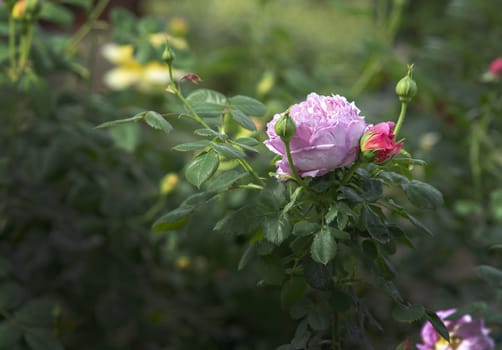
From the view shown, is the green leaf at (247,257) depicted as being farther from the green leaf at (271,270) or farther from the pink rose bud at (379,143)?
the pink rose bud at (379,143)

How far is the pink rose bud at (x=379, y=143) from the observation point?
0.73 m

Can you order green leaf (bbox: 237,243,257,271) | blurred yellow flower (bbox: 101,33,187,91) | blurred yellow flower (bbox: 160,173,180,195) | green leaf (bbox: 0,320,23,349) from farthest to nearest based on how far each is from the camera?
blurred yellow flower (bbox: 101,33,187,91), blurred yellow flower (bbox: 160,173,180,195), green leaf (bbox: 0,320,23,349), green leaf (bbox: 237,243,257,271)

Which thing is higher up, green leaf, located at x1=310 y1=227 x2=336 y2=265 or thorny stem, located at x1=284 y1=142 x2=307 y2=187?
thorny stem, located at x1=284 y1=142 x2=307 y2=187

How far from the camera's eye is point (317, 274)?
78cm

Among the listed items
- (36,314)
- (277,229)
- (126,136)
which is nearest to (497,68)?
Result: (126,136)

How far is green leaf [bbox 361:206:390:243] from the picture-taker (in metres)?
0.75

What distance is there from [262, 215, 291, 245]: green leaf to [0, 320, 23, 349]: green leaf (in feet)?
1.67

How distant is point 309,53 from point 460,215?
3.08 meters

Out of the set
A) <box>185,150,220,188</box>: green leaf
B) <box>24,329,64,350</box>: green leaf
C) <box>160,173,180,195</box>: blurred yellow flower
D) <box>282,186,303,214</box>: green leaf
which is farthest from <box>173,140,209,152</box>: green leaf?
<box>160,173,180,195</box>: blurred yellow flower

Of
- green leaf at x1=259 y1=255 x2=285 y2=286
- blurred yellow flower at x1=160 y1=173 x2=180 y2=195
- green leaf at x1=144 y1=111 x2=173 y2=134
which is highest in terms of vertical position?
green leaf at x1=144 y1=111 x2=173 y2=134

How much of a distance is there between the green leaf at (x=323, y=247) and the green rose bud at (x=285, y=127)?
4.3 inches

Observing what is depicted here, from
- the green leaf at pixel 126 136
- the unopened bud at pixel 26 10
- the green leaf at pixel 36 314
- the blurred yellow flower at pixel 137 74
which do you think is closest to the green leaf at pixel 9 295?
the green leaf at pixel 36 314

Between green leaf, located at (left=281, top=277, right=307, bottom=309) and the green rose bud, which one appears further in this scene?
green leaf, located at (left=281, top=277, right=307, bottom=309)

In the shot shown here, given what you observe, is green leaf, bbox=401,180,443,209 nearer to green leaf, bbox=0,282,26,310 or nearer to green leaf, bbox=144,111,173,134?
green leaf, bbox=144,111,173,134
